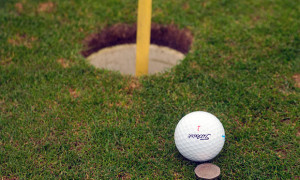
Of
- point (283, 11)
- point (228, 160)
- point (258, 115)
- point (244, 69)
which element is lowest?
point (228, 160)

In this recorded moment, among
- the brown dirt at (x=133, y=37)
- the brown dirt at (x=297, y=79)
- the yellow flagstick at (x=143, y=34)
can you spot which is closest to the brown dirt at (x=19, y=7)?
the brown dirt at (x=133, y=37)

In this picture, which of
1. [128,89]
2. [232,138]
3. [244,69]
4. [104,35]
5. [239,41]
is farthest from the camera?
[104,35]

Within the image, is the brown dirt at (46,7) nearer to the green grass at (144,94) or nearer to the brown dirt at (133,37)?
the green grass at (144,94)

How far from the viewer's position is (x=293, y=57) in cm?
470

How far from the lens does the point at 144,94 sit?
4164mm

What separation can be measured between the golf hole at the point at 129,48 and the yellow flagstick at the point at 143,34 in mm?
777

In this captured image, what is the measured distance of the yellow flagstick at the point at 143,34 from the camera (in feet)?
13.4

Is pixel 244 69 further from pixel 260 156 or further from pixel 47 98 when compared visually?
pixel 47 98

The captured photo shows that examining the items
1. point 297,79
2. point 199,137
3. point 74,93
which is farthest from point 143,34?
point 297,79

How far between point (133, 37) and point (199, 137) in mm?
2833

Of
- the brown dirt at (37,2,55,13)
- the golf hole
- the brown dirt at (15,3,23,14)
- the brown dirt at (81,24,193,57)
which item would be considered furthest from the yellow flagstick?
the brown dirt at (15,3,23,14)

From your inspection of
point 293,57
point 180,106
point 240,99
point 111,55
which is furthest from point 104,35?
point 293,57

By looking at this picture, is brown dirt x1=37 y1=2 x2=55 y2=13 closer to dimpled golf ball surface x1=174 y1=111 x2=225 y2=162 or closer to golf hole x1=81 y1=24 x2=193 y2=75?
golf hole x1=81 y1=24 x2=193 y2=75

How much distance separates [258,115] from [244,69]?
87cm
